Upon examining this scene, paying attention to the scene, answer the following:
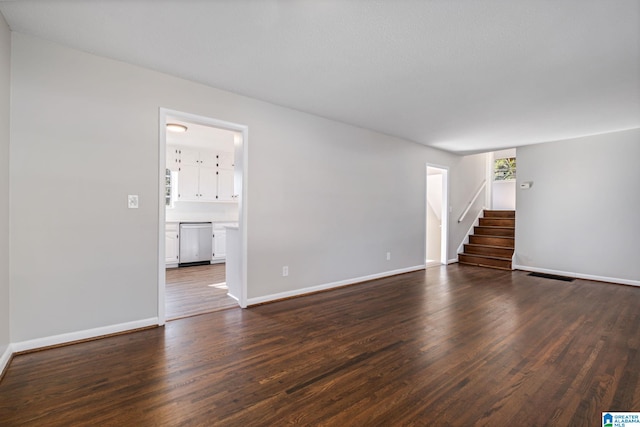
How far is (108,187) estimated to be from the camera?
268cm

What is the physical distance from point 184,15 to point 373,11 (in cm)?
128

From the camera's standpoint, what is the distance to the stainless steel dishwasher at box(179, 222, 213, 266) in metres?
5.95

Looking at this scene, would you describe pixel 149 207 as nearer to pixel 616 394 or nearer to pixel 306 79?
pixel 306 79

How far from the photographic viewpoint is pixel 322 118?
423 cm

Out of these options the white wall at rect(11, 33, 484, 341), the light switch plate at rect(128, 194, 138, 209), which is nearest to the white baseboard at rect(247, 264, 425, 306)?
the white wall at rect(11, 33, 484, 341)

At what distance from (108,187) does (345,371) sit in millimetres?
2557

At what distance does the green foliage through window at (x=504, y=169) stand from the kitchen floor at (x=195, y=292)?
7.73 metres

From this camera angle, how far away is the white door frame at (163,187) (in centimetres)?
294

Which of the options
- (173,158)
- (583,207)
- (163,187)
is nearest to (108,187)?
(163,187)

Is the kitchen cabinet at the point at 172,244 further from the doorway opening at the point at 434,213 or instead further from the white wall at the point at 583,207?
the white wall at the point at 583,207

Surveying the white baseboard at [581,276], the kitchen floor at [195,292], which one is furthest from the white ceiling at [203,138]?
the white baseboard at [581,276]

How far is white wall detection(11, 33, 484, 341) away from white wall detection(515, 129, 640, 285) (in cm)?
438

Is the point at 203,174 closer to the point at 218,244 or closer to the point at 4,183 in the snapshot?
the point at 218,244

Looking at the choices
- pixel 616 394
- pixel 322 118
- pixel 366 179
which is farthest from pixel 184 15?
pixel 616 394
